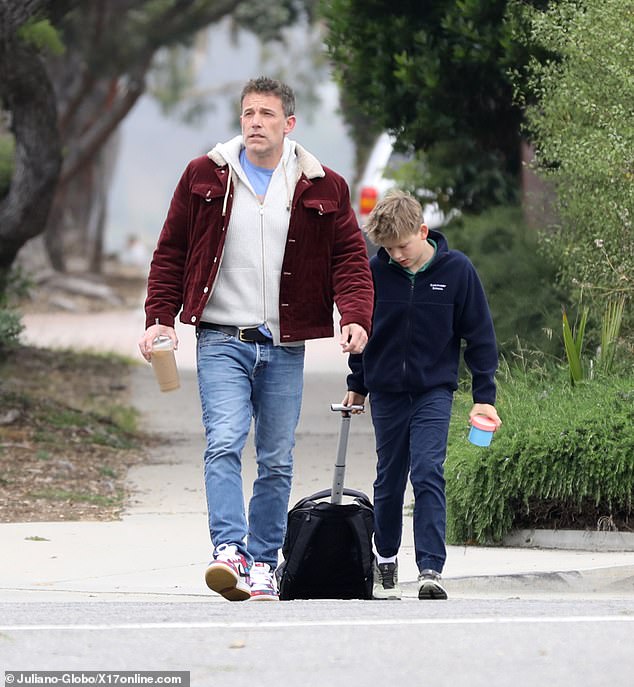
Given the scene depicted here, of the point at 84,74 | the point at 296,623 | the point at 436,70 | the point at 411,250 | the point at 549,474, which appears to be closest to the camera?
the point at 296,623

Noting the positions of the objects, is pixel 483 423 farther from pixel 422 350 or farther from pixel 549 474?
pixel 549 474

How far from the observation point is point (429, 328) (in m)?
6.57

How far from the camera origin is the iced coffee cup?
20.8 ft

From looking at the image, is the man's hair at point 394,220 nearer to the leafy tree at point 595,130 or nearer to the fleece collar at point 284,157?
the fleece collar at point 284,157

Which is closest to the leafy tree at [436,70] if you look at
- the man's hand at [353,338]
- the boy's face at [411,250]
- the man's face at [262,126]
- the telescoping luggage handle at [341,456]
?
the boy's face at [411,250]

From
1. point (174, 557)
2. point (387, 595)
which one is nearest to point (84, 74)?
point (174, 557)

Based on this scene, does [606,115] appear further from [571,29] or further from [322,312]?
[322,312]

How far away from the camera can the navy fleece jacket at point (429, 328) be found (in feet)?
21.6

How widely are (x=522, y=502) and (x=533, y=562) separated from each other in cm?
54

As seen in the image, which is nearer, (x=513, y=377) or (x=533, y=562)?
(x=533, y=562)

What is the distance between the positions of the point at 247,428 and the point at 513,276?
19.9 ft

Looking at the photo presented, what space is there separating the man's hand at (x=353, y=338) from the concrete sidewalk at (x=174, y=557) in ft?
4.82

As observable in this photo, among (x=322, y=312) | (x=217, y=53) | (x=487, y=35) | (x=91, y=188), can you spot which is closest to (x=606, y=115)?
(x=487, y=35)

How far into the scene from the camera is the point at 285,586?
21.6 feet
